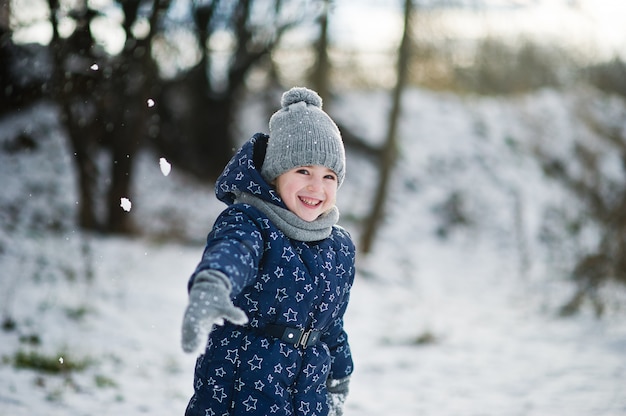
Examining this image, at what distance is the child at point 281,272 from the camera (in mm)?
1998

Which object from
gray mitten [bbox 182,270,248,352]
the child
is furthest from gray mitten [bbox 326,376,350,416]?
gray mitten [bbox 182,270,248,352]

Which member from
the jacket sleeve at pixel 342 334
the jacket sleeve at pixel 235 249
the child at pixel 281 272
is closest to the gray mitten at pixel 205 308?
the jacket sleeve at pixel 235 249

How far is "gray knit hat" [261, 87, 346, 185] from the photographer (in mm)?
2129

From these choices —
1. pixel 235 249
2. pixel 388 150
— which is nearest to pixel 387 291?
pixel 388 150

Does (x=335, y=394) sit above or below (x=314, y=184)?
below

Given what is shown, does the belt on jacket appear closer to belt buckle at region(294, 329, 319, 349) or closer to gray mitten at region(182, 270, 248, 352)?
belt buckle at region(294, 329, 319, 349)

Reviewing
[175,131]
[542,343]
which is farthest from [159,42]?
[542,343]

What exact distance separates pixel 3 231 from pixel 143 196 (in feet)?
11.0

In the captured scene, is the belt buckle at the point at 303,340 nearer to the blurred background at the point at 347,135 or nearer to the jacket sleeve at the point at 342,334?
the jacket sleeve at the point at 342,334

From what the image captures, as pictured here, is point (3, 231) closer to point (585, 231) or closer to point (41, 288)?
point (41, 288)

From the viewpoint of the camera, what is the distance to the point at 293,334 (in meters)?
2.05

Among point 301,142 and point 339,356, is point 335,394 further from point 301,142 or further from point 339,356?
point 301,142

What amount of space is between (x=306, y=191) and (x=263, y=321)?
0.48 meters

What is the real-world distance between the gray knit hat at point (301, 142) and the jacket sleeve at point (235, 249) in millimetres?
232
